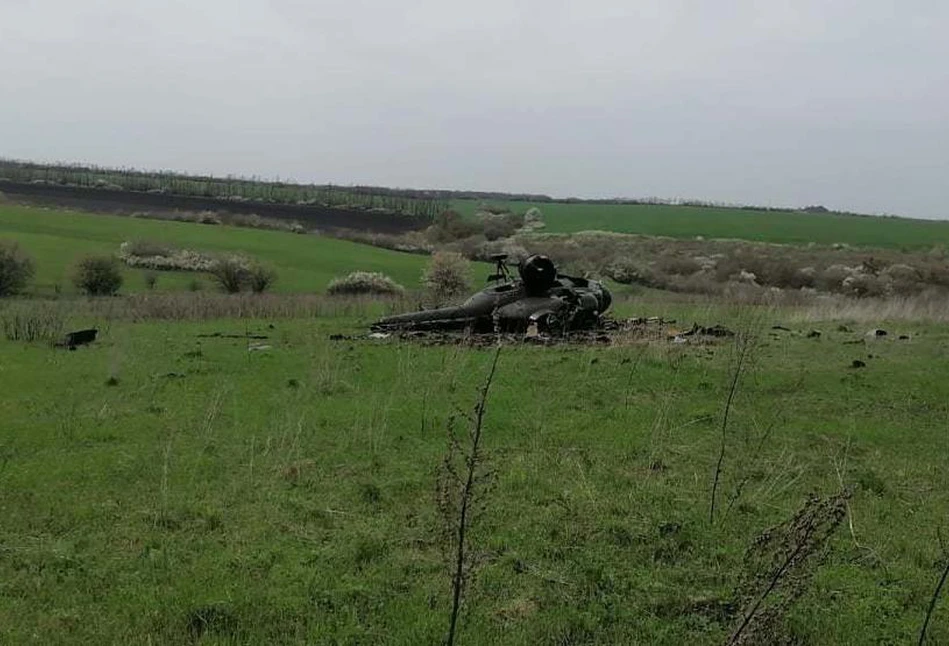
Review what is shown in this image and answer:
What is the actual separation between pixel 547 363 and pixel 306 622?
38.8 feet

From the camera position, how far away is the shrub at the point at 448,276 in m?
39.0

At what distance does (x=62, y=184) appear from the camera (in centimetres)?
10356

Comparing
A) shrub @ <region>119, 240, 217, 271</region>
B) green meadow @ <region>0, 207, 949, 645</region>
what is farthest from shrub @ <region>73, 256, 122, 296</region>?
green meadow @ <region>0, 207, 949, 645</region>

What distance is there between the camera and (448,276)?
40094 millimetres

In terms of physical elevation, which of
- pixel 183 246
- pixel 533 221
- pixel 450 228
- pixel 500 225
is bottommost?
pixel 183 246

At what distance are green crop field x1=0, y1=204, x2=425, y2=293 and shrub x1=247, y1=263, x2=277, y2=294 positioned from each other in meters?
1.19

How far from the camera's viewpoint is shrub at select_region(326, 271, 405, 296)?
149 feet

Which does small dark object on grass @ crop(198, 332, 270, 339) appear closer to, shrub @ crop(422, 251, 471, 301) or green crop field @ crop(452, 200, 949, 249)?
shrub @ crop(422, 251, 471, 301)

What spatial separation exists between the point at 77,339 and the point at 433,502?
16.3 m

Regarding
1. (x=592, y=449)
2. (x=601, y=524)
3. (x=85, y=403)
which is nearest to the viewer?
(x=601, y=524)

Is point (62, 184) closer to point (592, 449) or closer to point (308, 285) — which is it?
point (308, 285)

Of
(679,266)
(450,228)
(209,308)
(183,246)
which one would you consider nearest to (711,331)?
(209,308)

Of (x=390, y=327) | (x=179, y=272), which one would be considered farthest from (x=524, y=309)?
(x=179, y=272)

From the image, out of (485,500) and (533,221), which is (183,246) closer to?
(533,221)
